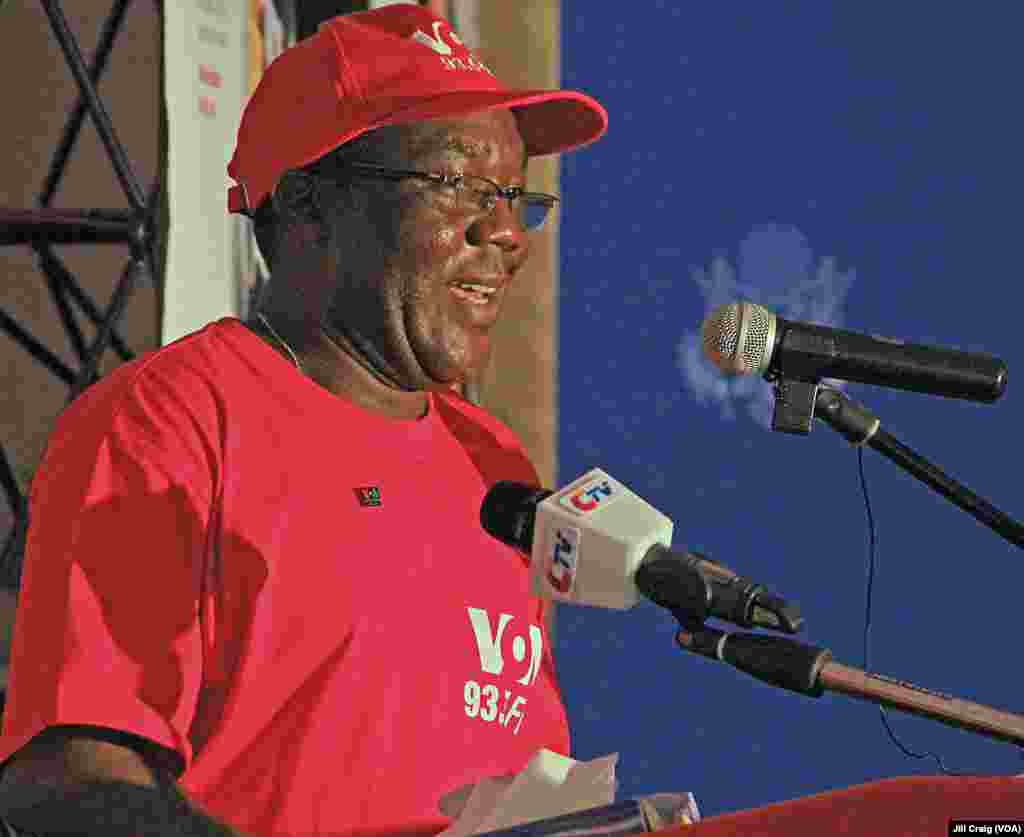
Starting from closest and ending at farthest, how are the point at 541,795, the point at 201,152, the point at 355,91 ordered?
the point at 541,795
the point at 355,91
the point at 201,152

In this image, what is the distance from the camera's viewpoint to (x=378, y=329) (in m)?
1.56

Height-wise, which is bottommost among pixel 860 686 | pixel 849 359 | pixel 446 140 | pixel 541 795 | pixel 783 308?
pixel 783 308

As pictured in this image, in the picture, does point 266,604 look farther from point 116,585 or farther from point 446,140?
point 446,140

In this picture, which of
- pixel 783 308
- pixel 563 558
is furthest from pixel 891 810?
pixel 783 308

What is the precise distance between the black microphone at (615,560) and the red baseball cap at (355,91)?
1.81 feet

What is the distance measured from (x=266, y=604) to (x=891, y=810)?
735 millimetres

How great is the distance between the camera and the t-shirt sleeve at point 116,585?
3.91 feet

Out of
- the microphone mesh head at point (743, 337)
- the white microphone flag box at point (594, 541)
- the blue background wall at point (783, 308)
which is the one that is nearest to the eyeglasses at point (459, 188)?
the microphone mesh head at point (743, 337)

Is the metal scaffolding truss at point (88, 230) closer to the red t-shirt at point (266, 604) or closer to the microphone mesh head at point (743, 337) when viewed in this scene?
the red t-shirt at point (266, 604)

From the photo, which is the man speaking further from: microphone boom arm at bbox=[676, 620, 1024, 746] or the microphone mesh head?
microphone boom arm at bbox=[676, 620, 1024, 746]

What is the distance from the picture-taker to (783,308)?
10.7 feet

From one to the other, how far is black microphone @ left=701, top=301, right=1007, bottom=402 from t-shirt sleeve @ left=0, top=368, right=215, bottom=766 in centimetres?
48

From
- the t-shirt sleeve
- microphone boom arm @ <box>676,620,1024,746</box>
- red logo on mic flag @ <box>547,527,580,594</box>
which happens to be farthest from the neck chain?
microphone boom arm @ <box>676,620,1024,746</box>

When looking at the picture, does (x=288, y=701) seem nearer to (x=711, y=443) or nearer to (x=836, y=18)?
(x=711, y=443)
